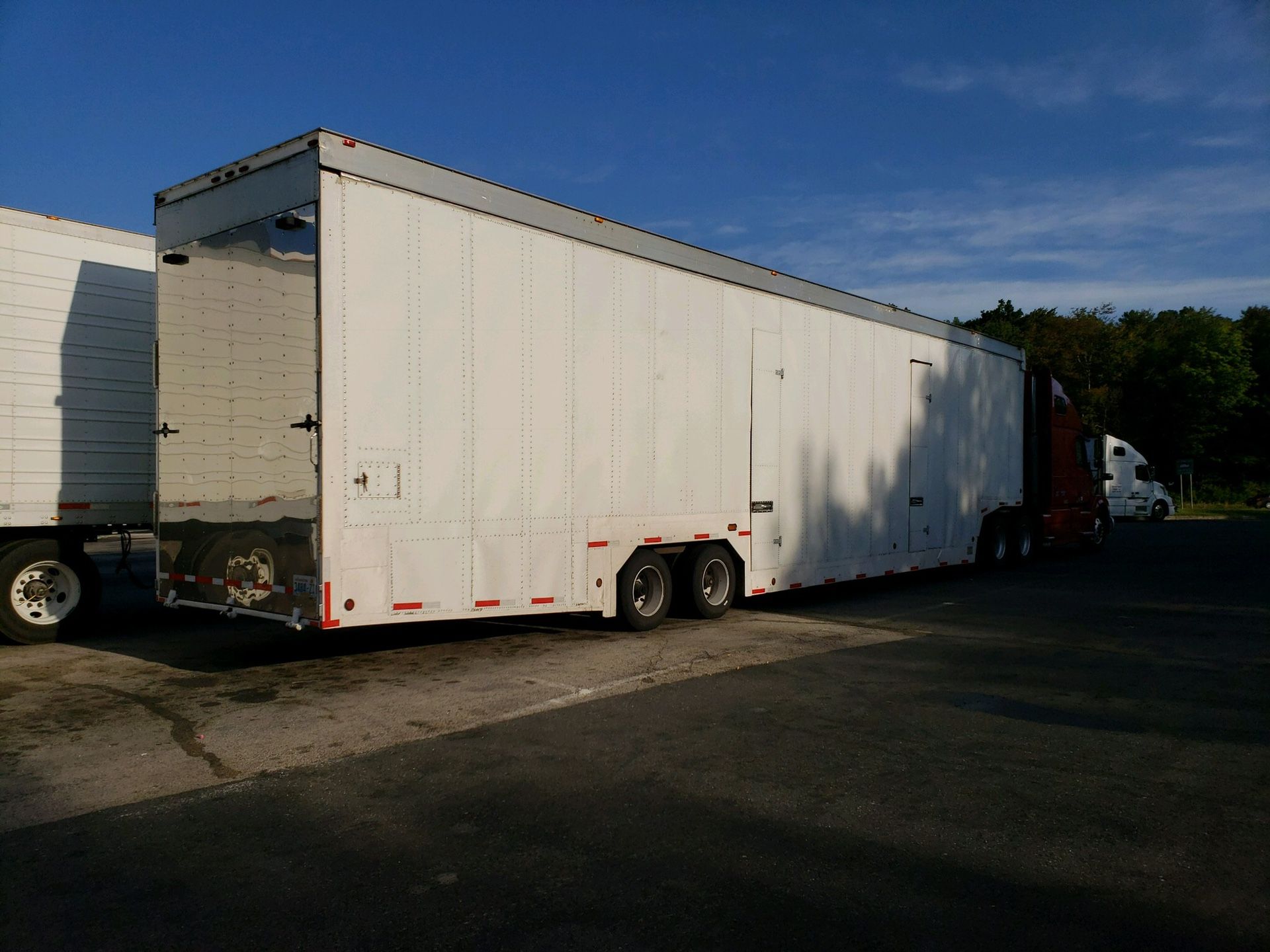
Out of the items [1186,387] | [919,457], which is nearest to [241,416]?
[919,457]

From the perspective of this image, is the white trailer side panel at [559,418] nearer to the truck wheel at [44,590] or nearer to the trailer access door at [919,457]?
the trailer access door at [919,457]

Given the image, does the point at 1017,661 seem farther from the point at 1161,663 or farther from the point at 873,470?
the point at 873,470

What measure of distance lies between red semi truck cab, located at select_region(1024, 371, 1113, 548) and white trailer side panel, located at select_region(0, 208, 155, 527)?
15.1m

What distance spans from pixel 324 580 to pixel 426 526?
98 centimetres

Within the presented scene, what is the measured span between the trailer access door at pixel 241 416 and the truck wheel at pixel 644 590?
11.6ft

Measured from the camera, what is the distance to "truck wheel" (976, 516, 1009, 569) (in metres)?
17.1

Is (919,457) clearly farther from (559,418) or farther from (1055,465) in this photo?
(559,418)

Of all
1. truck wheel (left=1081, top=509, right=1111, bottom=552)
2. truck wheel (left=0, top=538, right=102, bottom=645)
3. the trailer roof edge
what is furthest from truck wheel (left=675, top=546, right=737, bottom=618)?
truck wheel (left=1081, top=509, right=1111, bottom=552)

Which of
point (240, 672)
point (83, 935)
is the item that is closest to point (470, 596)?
point (240, 672)

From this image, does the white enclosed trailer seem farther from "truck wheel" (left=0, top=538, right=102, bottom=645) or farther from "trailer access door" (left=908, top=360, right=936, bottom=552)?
"trailer access door" (left=908, top=360, right=936, bottom=552)

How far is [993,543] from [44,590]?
14607 mm

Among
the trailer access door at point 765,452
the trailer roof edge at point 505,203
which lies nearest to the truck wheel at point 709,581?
the trailer access door at point 765,452

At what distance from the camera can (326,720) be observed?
6.71m

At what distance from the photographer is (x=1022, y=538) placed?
18.5 metres
